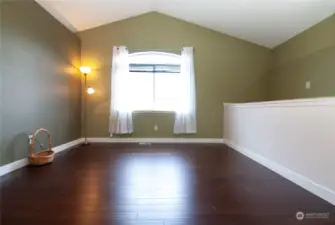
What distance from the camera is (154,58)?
6898 millimetres

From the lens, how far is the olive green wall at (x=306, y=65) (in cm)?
461

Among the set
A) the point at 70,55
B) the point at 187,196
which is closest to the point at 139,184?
the point at 187,196

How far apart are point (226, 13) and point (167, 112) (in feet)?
8.54

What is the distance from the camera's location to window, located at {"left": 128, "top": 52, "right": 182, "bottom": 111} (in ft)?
22.7

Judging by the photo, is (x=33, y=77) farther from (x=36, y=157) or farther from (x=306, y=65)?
(x=306, y=65)

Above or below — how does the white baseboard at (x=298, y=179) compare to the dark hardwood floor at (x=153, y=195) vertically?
above

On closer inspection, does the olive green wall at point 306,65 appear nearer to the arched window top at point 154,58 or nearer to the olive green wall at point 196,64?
the olive green wall at point 196,64

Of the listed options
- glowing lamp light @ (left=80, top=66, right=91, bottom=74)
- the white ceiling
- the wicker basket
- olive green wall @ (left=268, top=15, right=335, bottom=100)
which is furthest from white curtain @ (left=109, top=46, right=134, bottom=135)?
olive green wall @ (left=268, top=15, right=335, bottom=100)

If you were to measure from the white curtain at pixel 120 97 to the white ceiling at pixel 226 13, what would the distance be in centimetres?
90

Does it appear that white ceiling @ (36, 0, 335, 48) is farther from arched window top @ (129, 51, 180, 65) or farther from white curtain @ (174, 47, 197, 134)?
white curtain @ (174, 47, 197, 134)

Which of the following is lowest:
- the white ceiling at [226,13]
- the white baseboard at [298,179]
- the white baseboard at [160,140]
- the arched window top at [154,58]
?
the white baseboard at [298,179]

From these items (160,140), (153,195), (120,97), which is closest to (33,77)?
(120,97)

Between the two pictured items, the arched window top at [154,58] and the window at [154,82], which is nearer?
the arched window top at [154,58]

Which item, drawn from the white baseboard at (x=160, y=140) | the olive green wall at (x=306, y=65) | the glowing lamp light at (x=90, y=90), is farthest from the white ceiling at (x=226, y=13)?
the white baseboard at (x=160, y=140)
